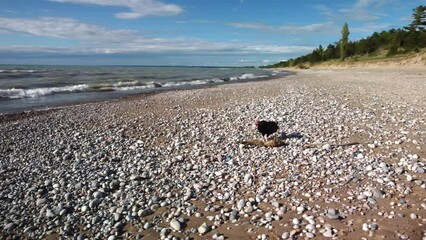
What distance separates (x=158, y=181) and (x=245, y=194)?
224 cm

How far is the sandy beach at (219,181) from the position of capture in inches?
224

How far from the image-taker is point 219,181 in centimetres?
757

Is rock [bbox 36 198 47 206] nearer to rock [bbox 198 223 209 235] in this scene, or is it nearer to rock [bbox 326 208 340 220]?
rock [bbox 198 223 209 235]

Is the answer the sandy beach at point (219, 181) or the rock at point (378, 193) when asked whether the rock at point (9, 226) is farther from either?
the rock at point (378, 193)

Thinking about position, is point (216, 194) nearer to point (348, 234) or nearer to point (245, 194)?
point (245, 194)

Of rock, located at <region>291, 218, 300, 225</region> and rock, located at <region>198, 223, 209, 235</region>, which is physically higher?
rock, located at <region>291, 218, 300, 225</region>

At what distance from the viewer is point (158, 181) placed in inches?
307

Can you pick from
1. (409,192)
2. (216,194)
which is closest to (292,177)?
(216,194)

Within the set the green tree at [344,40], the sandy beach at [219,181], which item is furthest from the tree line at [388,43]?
the sandy beach at [219,181]

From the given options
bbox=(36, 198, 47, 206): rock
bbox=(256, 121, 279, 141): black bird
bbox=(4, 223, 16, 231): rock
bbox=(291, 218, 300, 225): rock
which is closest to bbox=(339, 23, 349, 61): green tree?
bbox=(256, 121, 279, 141): black bird

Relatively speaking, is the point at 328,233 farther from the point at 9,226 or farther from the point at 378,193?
the point at 9,226

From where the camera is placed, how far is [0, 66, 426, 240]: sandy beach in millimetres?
5686

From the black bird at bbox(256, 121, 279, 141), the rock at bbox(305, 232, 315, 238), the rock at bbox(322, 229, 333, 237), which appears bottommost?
the rock at bbox(305, 232, 315, 238)

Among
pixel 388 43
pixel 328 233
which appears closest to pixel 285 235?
pixel 328 233
